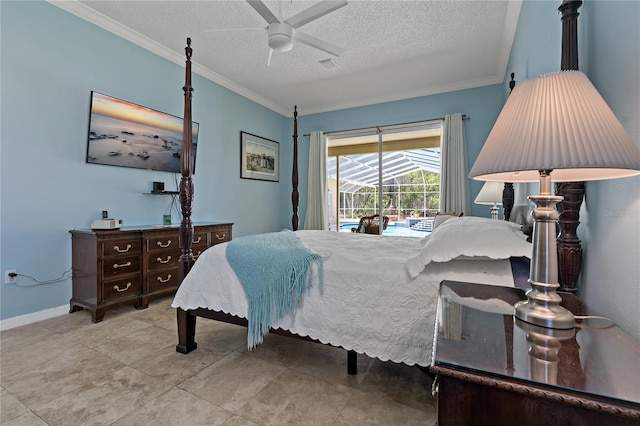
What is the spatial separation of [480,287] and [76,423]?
1909mm

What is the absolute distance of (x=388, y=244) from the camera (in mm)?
2270

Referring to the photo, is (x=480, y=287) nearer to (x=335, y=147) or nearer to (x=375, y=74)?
(x=375, y=74)

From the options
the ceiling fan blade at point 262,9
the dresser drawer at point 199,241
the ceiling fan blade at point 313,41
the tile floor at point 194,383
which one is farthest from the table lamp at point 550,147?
the dresser drawer at point 199,241

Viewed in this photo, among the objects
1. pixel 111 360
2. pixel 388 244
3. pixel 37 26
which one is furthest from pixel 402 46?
pixel 111 360

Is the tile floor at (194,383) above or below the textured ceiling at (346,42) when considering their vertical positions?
below

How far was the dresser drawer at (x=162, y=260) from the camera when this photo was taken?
9.49 feet

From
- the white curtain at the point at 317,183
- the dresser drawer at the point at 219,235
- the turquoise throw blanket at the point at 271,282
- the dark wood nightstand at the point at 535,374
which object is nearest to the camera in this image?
the dark wood nightstand at the point at 535,374

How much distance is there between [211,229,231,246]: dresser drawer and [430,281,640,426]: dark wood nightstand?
3.36 metres

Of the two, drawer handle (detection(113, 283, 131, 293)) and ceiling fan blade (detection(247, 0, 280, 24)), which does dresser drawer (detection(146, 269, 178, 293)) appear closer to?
drawer handle (detection(113, 283, 131, 293))

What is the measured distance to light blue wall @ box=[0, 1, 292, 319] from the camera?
2.37m

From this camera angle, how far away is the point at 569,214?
99 cm

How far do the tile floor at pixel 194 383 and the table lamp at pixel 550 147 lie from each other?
40.2 inches

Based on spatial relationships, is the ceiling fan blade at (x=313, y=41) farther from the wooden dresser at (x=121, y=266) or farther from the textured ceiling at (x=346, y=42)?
the wooden dresser at (x=121, y=266)

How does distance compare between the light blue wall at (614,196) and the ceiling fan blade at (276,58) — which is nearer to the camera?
the light blue wall at (614,196)
